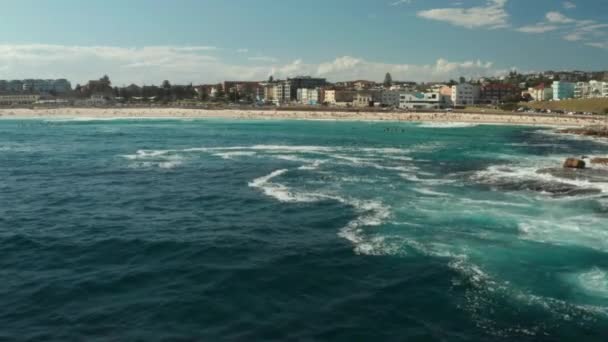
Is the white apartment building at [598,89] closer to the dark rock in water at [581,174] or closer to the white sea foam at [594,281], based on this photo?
the dark rock in water at [581,174]

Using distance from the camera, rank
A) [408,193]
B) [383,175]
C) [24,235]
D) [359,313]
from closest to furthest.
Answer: [359,313]
[24,235]
[408,193]
[383,175]

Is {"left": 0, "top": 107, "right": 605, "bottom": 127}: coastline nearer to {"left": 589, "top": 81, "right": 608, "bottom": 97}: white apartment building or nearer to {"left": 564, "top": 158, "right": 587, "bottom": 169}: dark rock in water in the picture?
{"left": 564, "top": 158, "right": 587, "bottom": 169}: dark rock in water

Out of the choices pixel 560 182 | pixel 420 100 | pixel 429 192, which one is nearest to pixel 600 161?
pixel 560 182

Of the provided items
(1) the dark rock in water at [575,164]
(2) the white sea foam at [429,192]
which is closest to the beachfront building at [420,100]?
(1) the dark rock in water at [575,164]

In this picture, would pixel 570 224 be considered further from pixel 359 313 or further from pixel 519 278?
pixel 359 313

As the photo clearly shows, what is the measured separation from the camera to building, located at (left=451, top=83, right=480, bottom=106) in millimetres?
189250

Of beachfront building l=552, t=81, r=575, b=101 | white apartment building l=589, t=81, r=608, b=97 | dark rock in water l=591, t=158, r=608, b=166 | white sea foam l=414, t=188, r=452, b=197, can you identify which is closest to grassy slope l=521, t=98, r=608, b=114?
beachfront building l=552, t=81, r=575, b=101

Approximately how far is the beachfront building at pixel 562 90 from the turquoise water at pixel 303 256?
554ft

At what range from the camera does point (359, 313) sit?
16.0 m

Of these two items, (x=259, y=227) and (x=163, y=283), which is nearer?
(x=163, y=283)

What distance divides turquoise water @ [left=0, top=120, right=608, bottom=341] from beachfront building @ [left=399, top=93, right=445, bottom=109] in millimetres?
143680

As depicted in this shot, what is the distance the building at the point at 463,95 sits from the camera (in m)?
189

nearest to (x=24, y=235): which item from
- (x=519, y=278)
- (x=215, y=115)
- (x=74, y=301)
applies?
(x=74, y=301)

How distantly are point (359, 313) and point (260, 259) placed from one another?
609 centimetres
